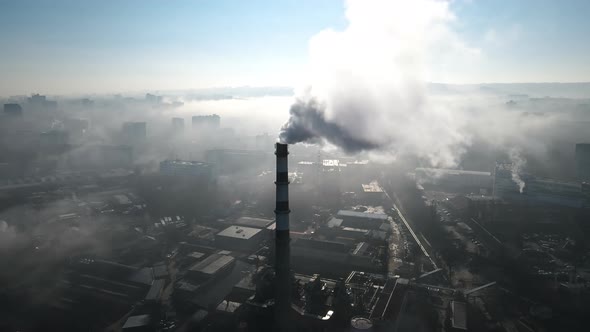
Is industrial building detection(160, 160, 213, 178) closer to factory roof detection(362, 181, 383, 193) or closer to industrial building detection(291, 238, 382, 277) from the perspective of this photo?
factory roof detection(362, 181, 383, 193)

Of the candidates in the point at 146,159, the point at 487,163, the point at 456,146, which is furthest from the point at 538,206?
the point at 146,159

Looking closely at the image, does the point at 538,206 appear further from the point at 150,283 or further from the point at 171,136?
the point at 171,136

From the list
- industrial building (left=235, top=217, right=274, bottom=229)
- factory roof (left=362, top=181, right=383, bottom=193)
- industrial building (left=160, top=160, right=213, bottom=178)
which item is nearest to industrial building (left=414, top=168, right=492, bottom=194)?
factory roof (left=362, top=181, right=383, bottom=193)

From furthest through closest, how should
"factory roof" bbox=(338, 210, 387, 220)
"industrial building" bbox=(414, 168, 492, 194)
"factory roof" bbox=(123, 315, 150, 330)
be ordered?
"industrial building" bbox=(414, 168, 492, 194) → "factory roof" bbox=(338, 210, 387, 220) → "factory roof" bbox=(123, 315, 150, 330)

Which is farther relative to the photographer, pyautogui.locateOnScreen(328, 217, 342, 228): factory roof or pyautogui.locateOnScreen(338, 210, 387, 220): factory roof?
pyautogui.locateOnScreen(338, 210, 387, 220): factory roof

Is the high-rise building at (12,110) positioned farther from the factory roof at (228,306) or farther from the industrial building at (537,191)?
the industrial building at (537,191)

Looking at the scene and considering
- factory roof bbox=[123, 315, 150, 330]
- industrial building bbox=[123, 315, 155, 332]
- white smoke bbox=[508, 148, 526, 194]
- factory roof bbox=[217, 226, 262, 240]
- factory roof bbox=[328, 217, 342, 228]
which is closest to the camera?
industrial building bbox=[123, 315, 155, 332]

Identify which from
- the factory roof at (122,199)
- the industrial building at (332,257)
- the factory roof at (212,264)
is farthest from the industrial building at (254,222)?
the factory roof at (122,199)
